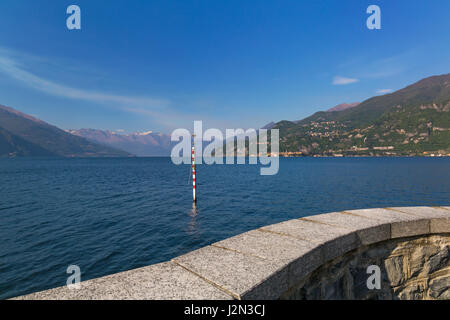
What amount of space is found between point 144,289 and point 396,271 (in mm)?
4044

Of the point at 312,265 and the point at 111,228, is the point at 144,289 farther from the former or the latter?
the point at 111,228

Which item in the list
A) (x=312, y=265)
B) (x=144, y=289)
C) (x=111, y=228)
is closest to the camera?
(x=144, y=289)

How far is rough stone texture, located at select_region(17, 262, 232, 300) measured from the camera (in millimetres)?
1953

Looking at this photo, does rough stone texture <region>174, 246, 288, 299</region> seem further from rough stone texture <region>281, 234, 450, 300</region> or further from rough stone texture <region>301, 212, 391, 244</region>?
rough stone texture <region>301, 212, 391, 244</region>

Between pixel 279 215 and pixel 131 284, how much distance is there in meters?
19.2

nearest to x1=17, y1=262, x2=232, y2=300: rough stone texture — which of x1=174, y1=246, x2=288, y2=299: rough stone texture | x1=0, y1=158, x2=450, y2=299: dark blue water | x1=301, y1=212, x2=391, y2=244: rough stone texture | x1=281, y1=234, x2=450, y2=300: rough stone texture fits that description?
x1=174, y1=246, x2=288, y2=299: rough stone texture

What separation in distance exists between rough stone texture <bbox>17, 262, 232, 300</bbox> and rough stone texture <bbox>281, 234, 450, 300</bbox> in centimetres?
180

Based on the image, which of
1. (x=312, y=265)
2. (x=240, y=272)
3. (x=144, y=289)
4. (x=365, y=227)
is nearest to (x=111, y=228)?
(x=144, y=289)

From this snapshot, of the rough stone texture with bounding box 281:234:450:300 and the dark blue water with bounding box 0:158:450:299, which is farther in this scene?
the dark blue water with bounding box 0:158:450:299

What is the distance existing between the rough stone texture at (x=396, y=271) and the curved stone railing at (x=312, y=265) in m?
0.01

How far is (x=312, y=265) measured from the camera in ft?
9.14

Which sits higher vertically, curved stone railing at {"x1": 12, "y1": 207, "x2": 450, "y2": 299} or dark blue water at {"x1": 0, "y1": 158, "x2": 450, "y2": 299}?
curved stone railing at {"x1": 12, "y1": 207, "x2": 450, "y2": 299}

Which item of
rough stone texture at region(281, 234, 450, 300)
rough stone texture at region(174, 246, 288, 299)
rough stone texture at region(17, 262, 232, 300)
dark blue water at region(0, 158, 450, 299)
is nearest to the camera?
rough stone texture at region(17, 262, 232, 300)
